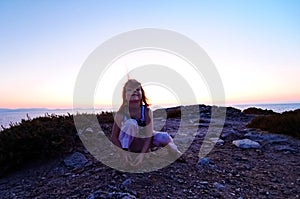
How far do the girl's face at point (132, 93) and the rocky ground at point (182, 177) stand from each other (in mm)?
1534

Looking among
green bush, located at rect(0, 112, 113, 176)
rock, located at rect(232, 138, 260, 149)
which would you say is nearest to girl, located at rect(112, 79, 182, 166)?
green bush, located at rect(0, 112, 113, 176)

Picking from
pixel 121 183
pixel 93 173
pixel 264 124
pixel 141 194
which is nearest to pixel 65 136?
pixel 93 173

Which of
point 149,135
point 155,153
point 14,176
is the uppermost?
point 149,135

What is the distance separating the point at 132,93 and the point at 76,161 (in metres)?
2.46

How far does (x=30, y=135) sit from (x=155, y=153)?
135 inches

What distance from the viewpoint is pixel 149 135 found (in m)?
5.89

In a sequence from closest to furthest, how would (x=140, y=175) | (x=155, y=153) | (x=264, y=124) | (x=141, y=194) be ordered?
(x=141, y=194) → (x=140, y=175) → (x=155, y=153) → (x=264, y=124)

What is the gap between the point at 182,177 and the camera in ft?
18.4

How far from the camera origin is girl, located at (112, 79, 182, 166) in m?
5.67

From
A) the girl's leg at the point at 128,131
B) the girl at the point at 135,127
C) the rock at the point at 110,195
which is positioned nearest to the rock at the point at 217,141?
the girl at the point at 135,127

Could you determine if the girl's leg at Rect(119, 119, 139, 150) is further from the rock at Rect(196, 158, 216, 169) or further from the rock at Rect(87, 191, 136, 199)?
the rock at Rect(196, 158, 216, 169)

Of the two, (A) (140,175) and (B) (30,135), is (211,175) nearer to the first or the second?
(A) (140,175)

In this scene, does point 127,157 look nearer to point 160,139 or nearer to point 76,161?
point 160,139

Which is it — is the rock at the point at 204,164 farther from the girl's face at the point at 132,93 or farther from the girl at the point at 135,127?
the girl's face at the point at 132,93
